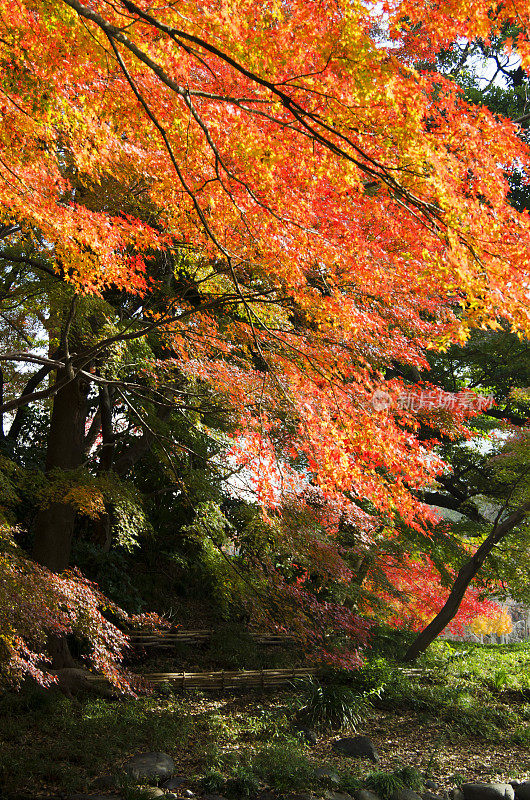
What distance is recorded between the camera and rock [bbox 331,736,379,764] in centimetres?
682

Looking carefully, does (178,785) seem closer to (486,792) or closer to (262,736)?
(262,736)

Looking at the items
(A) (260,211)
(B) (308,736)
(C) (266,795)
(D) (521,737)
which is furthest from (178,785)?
(D) (521,737)

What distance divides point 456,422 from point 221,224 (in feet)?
17.8

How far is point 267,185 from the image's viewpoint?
486 centimetres

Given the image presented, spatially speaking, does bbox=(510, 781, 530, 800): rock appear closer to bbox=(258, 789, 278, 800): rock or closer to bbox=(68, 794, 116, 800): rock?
bbox=(258, 789, 278, 800): rock

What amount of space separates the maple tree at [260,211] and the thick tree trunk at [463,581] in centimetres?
312

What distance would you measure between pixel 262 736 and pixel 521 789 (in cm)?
293

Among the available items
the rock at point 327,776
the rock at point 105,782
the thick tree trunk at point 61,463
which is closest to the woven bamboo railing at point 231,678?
the thick tree trunk at point 61,463

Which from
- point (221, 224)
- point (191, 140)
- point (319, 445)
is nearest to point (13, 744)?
point (319, 445)

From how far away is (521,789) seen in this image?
6668mm

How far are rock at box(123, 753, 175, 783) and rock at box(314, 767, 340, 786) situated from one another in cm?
141

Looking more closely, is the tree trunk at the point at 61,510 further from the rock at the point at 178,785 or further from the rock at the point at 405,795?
the rock at the point at 405,795

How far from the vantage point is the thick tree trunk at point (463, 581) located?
34.7ft

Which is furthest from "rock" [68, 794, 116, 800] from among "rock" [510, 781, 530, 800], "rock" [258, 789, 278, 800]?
"rock" [510, 781, 530, 800]
